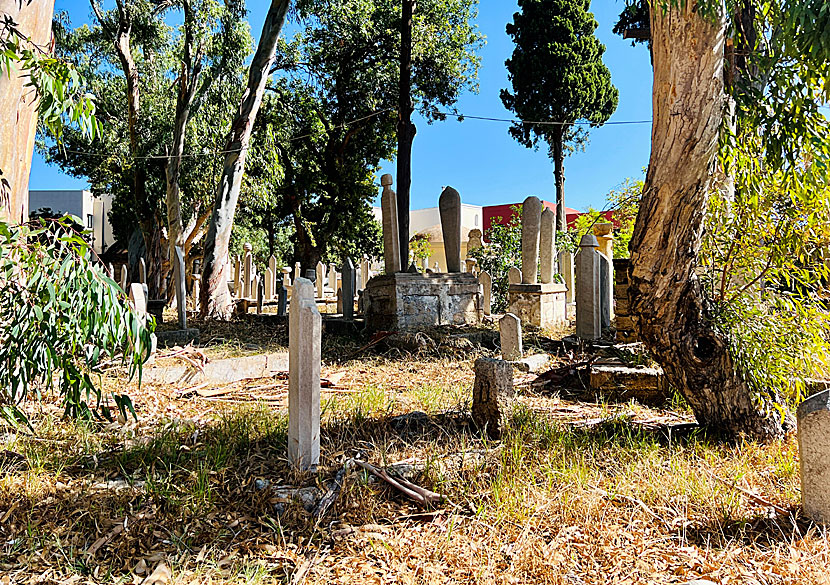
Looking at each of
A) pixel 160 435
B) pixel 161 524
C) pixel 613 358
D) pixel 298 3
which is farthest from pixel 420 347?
pixel 298 3

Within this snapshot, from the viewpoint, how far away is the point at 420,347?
7.36m

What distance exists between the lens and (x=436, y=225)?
3459cm

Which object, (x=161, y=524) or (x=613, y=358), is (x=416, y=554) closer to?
(x=161, y=524)

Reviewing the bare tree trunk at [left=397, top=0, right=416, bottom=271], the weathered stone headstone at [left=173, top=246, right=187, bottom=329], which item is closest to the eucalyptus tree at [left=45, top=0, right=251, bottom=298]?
the bare tree trunk at [left=397, top=0, right=416, bottom=271]

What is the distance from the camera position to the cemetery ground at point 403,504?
7.06ft

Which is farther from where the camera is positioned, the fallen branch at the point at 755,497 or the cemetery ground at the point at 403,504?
the fallen branch at the point at 755,497

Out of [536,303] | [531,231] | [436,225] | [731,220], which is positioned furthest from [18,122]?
[436,225]

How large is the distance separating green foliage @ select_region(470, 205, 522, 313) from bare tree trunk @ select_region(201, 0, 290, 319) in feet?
21.3

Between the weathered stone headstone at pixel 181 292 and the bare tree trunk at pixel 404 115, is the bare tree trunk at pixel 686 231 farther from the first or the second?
the bare tree trunk at pixel 404 115

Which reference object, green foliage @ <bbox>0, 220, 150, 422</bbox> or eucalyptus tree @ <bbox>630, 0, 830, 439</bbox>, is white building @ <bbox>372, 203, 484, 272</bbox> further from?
green foliage @ <bbox>0, 220, 150, 422</bbox>

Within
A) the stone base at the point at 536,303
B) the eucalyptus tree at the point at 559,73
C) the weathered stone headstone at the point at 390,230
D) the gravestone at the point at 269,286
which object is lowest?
the stone base at the point at 536,303

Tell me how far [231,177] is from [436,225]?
80.5 feet

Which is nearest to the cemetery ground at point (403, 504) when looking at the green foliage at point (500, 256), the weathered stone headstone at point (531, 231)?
the weathered stone headstone at point (531, 231)

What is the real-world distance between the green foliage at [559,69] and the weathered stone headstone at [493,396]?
60.2ft
